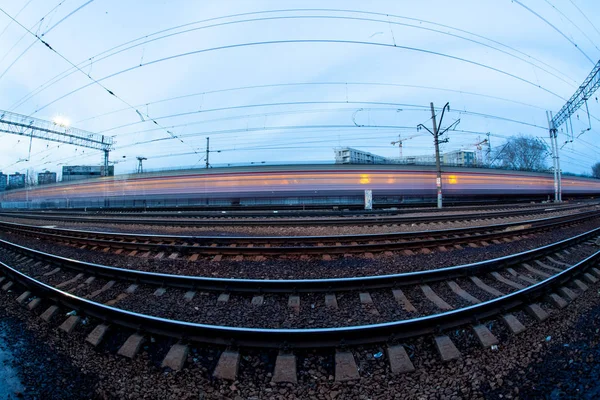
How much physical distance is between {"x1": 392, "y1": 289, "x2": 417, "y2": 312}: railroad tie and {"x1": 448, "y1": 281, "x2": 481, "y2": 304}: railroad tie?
0.92m

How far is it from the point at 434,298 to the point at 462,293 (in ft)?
1.84

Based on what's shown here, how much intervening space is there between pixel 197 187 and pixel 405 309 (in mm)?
23906

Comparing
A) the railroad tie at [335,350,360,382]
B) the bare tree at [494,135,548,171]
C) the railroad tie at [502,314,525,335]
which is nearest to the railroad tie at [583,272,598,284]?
the railroad tie at [502,314,525,335]

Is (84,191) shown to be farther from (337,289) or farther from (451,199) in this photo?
(451,199)

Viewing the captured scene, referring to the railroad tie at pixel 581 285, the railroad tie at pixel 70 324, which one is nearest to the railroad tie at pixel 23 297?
the railroad tie at pixel 70 324

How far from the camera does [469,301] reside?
13.2ft

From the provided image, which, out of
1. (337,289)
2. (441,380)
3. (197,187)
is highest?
(197,187)

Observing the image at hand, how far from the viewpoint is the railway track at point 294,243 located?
6328 mm

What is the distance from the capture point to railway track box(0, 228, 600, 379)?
305 centimetres

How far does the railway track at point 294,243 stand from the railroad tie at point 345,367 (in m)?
3.20

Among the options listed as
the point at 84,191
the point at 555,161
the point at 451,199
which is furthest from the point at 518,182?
the point at 84,191

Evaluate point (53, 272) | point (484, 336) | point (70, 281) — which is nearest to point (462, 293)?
point (484, 336)

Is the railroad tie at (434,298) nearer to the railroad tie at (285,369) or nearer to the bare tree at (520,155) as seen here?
the railroad tie at (285,369)

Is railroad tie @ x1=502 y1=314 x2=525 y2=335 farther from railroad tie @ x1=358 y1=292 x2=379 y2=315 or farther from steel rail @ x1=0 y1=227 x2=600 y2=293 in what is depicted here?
railroad tie @ x1=358 y1=292 x2=379 y2=315
